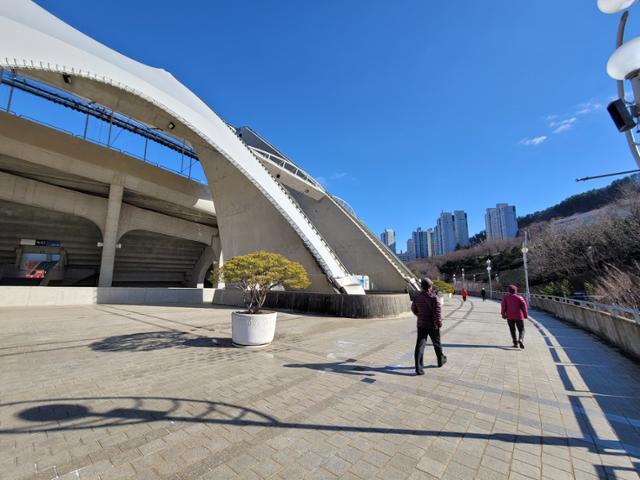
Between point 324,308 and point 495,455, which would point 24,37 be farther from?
point 495,455

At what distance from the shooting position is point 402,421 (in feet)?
10.5

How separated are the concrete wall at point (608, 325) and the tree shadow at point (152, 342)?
8971 mm

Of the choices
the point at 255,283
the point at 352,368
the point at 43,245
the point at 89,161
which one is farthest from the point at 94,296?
the point at 352,368

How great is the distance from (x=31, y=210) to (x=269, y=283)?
85.9ft

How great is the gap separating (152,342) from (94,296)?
50.5 feet

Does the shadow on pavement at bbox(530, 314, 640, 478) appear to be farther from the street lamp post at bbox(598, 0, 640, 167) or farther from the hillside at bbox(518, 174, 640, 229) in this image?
the hillside at bbox(518, 174, 640, 229)

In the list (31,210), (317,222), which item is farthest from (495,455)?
(31,210)

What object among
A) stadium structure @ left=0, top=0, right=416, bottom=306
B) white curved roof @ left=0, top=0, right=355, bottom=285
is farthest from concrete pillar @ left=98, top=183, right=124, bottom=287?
white curved roof @ left=0, top=0, right=355, bottom=285

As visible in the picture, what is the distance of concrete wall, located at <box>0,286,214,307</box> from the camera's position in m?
15.7

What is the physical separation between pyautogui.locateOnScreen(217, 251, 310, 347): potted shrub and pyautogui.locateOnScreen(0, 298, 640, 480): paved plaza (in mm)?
555

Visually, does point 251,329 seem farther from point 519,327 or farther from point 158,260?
point 158,260

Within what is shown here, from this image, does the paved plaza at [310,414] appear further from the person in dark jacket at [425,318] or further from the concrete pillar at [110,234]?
the concrete pillar at [110,234]

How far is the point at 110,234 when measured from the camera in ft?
70.7

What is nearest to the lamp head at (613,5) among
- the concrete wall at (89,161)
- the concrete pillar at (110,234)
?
the concrete wall at (89,161)
